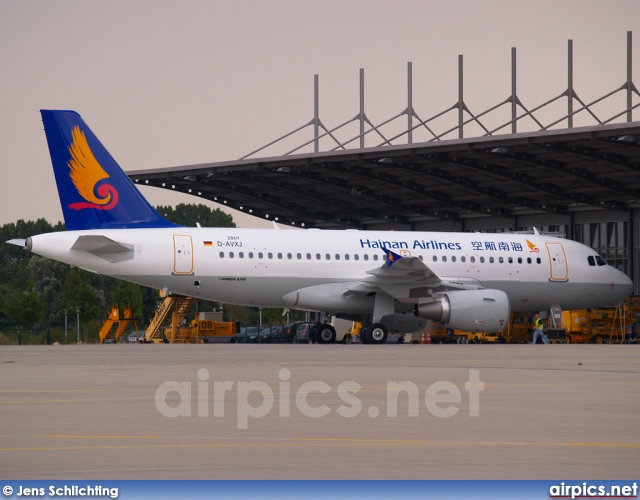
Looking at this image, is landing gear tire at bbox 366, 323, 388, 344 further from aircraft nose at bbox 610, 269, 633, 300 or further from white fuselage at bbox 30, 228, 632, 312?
aircraft nose at bbox 610, 269, 633, 300

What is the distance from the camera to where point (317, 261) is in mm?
33719

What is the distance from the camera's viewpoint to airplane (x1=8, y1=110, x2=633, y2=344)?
31.5 m

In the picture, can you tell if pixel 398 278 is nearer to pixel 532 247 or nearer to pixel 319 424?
pixel 532 247

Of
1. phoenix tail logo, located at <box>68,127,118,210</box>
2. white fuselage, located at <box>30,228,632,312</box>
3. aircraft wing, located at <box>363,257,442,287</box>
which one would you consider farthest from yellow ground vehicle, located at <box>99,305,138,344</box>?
aircraft wing, located at <box>363,257,442,287</box>

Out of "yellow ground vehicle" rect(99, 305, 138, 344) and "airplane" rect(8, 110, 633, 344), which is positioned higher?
"airplane" rect(8, 110, 633, 344)

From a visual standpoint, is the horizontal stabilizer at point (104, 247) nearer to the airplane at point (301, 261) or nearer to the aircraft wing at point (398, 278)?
the airplane at point (301, 261)

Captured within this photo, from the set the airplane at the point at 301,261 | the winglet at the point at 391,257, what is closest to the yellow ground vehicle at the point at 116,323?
the airplane at the point at 301,261

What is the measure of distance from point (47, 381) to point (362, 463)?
9064mm

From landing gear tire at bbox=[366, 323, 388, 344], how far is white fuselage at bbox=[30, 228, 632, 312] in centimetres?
166

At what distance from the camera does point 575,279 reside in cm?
3706

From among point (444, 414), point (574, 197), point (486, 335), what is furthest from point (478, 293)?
point (444, 414)

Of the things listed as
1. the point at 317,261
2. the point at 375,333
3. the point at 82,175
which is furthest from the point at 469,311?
the point at 82,175
